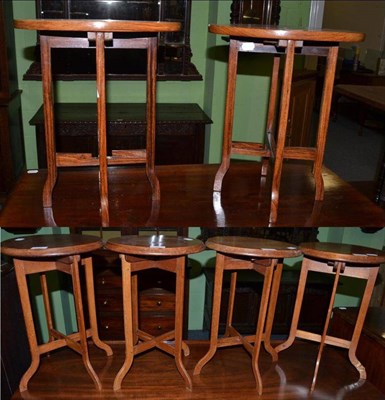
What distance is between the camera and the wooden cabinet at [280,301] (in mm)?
4020

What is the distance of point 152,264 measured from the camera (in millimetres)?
2107

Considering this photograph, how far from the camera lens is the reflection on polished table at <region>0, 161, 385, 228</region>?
7.33ft

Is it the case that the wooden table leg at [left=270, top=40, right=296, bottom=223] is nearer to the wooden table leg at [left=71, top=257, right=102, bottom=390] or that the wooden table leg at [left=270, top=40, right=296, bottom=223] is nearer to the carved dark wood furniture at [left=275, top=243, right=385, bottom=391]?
the carved dark wood furniture at [left=275, top=243, right=385, bottom=391]

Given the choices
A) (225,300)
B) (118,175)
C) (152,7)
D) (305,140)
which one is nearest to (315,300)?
(225,300)

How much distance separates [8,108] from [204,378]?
8.97 ft

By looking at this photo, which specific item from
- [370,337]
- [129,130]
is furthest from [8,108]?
[370,337]

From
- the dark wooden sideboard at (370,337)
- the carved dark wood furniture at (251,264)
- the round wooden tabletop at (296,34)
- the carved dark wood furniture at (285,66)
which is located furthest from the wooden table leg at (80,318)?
the dark wooden sideboard at (370,337)

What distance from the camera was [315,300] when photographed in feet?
13.4

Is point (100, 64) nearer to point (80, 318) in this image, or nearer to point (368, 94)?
point (80, 318)

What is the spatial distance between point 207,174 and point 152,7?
223 centimetres

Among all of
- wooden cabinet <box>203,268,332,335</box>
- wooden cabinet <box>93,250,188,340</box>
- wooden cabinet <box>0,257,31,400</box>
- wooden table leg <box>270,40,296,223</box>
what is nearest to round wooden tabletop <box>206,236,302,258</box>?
wooden table leg <box>270,40,296,223</box>

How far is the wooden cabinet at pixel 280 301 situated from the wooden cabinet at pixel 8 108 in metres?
1.76

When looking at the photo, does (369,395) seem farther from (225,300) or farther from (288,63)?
(225,300)

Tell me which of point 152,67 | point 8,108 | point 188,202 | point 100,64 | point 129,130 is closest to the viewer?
point 100,64
